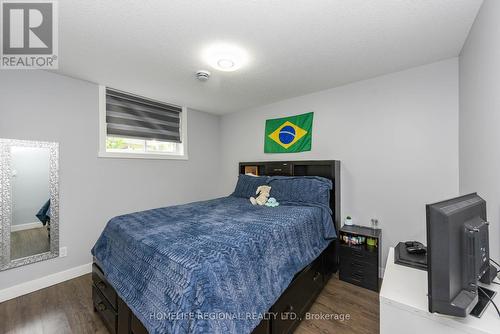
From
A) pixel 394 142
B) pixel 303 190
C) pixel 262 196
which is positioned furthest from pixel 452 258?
pixel 262 196

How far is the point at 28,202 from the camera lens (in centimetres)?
234

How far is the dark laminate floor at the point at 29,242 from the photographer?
226 cm

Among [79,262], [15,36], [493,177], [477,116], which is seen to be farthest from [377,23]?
[79,262]

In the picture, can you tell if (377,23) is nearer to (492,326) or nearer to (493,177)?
(493,177)

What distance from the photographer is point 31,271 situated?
2.34 metres

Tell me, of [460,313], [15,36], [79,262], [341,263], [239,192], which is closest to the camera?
[460,313]

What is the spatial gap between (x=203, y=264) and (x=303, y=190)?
6.09 feet

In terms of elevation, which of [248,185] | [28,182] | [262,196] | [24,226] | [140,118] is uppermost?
[140,118]

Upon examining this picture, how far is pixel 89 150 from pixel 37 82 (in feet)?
2.88

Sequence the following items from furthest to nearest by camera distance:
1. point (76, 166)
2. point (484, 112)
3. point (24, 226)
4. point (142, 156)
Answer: point (142, 156) < point (76, 166) < point (24, 226) < point (484, 112)

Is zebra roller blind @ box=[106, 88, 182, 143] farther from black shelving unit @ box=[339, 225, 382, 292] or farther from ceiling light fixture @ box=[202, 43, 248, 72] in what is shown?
black shelving unit @ box=[339, 225, 382, 292]

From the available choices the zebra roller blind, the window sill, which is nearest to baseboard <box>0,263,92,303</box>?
the window sill

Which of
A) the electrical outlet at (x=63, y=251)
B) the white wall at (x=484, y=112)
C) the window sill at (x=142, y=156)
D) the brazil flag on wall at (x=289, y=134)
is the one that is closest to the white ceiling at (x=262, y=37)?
the white wall at (x=484, y=112)

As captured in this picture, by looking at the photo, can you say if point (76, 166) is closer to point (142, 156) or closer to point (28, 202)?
point (28, 202)
